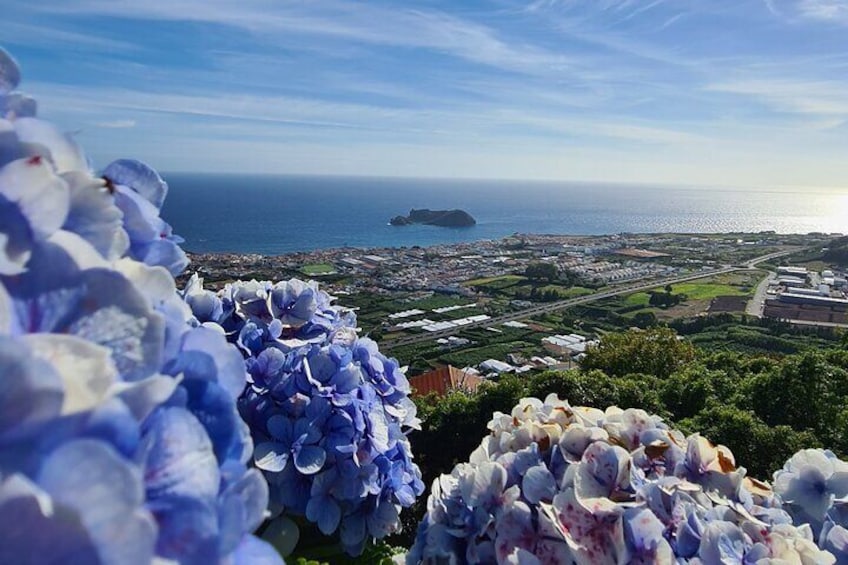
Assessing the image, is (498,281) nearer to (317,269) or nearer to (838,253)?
(317,269)

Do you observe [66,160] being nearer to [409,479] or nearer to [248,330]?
[248,330]

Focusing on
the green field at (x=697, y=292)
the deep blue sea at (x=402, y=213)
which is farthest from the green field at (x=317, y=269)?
the green field at (x=697, y=292)

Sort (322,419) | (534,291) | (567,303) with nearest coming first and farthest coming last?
(322,419), (567,303), (534,291)

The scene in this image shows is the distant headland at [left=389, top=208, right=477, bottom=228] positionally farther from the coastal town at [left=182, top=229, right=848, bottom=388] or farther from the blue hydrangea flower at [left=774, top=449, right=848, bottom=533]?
the blue hydrangea flower at [left=774, top=449, right=848, bottom=533]

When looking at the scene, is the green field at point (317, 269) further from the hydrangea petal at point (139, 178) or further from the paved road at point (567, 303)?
the hydrangea petal at point (139, 178)

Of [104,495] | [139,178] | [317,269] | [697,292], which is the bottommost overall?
[317,269]

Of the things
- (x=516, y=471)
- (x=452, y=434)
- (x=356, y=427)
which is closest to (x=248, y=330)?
(x=356, y=427)

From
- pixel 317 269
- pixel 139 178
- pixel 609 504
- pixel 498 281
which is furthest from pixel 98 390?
pixel 498 281
